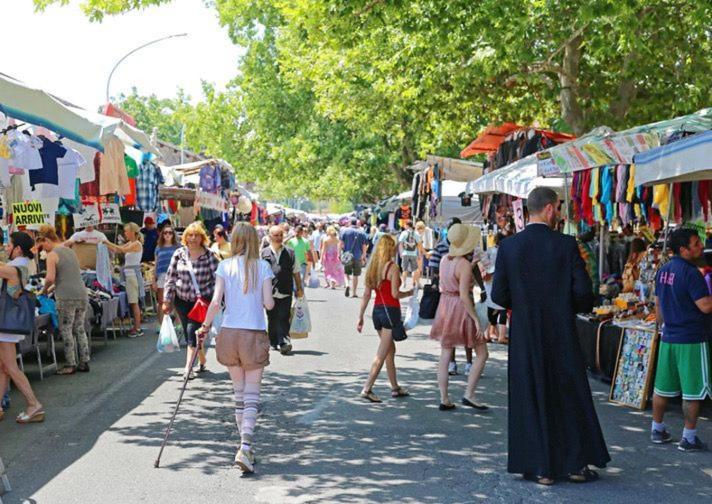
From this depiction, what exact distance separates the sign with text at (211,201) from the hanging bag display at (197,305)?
41.5 feet

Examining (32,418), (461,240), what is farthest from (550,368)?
(32,418)

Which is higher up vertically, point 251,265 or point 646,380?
point 251,265

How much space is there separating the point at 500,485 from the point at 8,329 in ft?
15.2

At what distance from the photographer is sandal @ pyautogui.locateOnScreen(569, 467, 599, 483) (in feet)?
22.7

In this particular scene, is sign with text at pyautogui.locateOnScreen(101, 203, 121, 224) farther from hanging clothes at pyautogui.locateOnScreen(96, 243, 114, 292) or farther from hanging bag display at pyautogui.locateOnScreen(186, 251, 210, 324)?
hanging bag display at pyautogui.locateOnScreen(186, 251, 210, 324)

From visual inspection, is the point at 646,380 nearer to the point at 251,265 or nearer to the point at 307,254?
the point at 251,265

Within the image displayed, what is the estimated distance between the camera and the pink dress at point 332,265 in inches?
1074

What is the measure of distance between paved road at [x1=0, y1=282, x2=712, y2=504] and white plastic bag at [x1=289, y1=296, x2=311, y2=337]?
1.33 meters

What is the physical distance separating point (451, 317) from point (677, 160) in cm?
262

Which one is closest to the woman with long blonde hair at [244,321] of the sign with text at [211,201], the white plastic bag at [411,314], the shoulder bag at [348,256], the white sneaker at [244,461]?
the white sneaker at [244,461]

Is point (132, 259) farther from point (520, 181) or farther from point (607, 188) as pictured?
Answer: point (607, 188)

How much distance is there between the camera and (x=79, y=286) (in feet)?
39.9

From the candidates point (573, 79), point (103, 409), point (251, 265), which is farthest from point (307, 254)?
point (251, 265)

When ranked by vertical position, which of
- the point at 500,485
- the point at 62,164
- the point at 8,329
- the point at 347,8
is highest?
the point at 347,8
